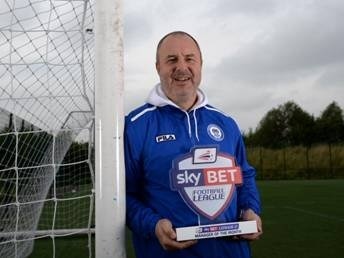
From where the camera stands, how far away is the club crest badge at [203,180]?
5.92ft

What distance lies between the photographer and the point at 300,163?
2686cm

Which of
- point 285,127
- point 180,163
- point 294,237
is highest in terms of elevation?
point 285,127

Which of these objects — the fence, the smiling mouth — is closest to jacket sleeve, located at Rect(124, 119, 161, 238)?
the smiling mouth

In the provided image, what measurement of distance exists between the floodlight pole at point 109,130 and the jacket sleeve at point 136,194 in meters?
0.05

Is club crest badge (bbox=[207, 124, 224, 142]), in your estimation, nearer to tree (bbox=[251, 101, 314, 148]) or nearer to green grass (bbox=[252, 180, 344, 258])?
green grass (bbox=[252, 180, 344, 258])

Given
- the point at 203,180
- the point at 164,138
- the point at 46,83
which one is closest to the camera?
the point at 203,180

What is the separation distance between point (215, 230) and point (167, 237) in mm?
168

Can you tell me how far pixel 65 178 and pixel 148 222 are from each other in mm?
2163

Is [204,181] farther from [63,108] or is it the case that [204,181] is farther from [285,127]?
[285,127]

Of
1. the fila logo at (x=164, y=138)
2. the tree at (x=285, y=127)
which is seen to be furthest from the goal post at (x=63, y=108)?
the tree at (x=285, y=127)

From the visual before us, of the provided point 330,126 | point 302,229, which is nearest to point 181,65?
point 302,229

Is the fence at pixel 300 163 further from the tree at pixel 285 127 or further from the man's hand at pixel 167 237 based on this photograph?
the man's hand at pixel 167 237

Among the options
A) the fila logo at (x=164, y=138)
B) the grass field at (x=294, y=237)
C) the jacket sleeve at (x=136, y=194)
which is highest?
the fila logo at (x=164, y=138)

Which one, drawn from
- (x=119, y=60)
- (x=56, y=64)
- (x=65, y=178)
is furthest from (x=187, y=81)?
(x=65, y=178)
